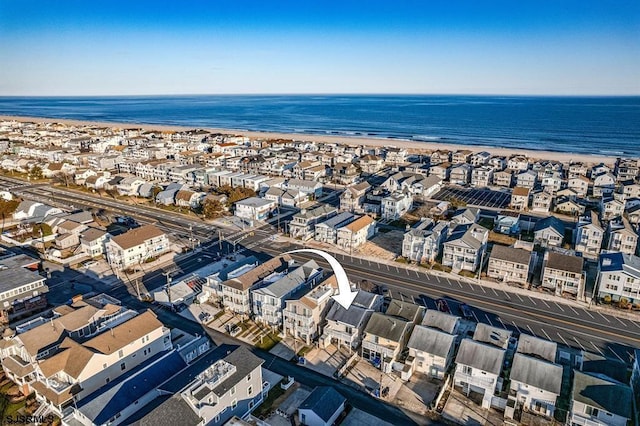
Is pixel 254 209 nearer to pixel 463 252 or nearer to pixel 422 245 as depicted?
pixel 422 245

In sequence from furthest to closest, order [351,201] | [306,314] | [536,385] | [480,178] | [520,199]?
[480,178] → [520,199] → [351,201] → [306,314] → [536,385]

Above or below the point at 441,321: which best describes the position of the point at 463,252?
above

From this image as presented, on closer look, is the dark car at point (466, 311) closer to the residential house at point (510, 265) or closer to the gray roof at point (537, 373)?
the residential house at point (510, 265)

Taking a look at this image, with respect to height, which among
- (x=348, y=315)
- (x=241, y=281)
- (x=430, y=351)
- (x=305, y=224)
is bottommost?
(x=430, y=351)

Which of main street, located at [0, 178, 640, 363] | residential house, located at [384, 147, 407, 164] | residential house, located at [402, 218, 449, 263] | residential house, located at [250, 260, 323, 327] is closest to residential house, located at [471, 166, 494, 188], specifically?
residential house, located at [384, 147, 407, 164]

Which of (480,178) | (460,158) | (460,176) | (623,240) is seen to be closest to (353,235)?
(623,240)

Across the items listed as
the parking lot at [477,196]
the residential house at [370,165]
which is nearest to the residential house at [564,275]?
the parking lot at [477,196]

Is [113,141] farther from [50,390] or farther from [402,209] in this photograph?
[50,390]
